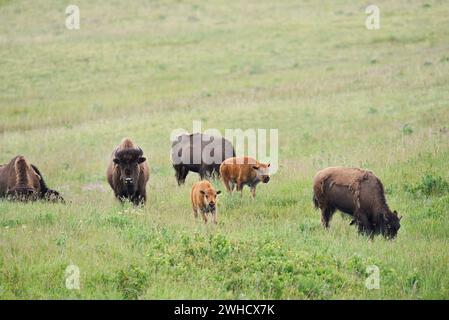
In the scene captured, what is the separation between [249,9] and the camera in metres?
57.0

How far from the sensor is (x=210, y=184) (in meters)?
13.7

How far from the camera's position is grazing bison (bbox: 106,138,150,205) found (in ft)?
46.7

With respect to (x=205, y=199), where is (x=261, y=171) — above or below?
above

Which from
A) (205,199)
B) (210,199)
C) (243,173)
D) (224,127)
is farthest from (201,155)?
(224,127)

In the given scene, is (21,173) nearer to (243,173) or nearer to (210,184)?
(210,184)

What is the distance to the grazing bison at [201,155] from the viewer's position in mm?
18547

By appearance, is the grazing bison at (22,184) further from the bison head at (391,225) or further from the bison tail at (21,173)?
the bison head at (391,225)

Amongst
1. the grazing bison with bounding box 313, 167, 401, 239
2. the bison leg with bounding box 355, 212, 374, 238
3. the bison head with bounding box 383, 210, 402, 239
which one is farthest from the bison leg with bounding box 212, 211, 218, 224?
the bison head with bounding box 383, 210, 402, 239

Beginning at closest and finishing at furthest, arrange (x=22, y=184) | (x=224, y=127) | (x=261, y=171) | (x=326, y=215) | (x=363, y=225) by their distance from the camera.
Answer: (x=363, y=225)
(x=326, y=215)
(x=261, y=171)
(x=22, y=184)
(x=224, y=127)

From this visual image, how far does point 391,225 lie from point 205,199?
11.8 ft

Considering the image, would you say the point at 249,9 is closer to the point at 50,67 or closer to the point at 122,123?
the point at 50,67

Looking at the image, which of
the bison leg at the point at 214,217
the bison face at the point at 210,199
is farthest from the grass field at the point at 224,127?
the bison face at the point at 210,199

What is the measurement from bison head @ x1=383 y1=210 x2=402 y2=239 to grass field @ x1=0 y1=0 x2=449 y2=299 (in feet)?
0.62
